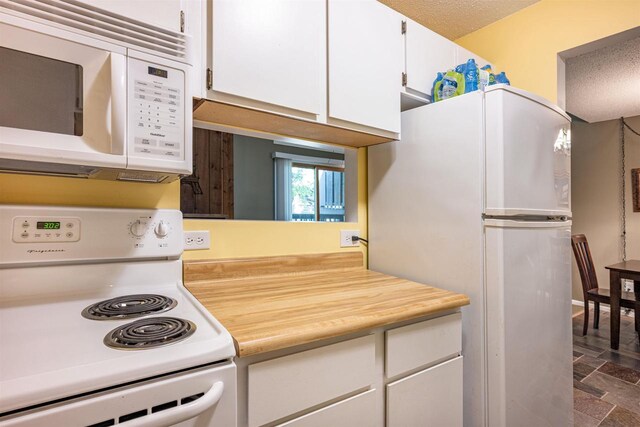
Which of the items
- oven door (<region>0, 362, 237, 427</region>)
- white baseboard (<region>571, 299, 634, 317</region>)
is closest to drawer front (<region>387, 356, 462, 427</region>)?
oven door (<region>0, 362, 237, 427</region>)

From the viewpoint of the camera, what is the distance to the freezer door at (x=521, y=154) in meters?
1.27

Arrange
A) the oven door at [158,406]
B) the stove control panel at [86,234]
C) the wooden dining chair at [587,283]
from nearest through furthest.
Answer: the oven door at [158,406], the stove control panel at [86,234], the wooden dining chair at [587,283]

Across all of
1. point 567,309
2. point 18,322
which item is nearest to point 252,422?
point 18,322

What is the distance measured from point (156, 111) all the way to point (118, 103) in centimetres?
9

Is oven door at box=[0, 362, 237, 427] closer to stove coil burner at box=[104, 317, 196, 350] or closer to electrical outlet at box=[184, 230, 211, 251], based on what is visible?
stove coil burner at box=[104, 317, 196, 350]

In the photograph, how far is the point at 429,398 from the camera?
1.16m

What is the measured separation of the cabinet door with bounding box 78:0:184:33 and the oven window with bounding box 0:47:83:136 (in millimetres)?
189

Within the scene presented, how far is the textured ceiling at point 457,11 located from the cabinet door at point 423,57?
0.38 meters

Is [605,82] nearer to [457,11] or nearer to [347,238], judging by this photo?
[457,11]

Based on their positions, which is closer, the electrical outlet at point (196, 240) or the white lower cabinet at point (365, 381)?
the white lower cabinet at point (365, 381)

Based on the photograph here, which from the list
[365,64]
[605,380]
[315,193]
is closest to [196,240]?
[365,64]

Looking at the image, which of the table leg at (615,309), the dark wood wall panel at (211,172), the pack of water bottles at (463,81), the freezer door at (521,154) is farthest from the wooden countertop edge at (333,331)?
the table leg at (615,309)

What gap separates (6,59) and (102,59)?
19cm

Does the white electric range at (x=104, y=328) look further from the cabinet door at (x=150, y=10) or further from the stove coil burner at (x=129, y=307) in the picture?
the cabinet door at (x=150, y=10)
